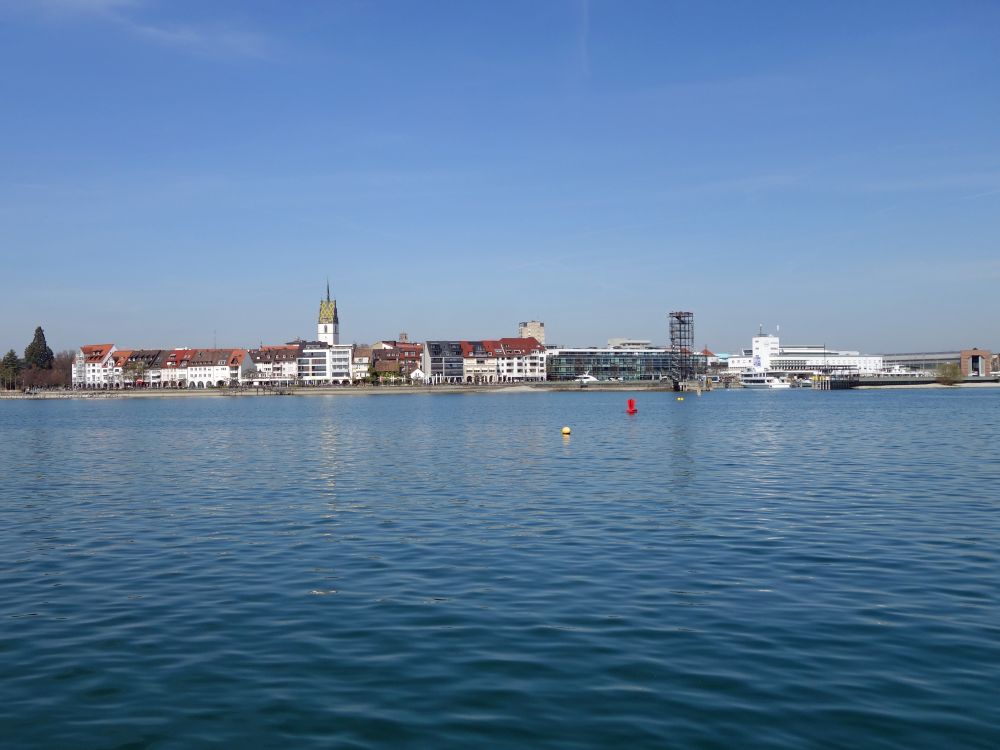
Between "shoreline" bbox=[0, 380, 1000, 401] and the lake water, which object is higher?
"shoreline" bbox=[0, 380, 1000, 401]

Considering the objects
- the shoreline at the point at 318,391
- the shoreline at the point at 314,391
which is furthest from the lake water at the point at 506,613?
the shoreline at the point at 318,391

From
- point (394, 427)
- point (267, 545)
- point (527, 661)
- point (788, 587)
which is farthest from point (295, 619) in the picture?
point (394, 427)

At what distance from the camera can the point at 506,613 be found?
42.7ft

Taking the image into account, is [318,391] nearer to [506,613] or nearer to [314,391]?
[314,391]

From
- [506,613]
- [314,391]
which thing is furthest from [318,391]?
[506,613]

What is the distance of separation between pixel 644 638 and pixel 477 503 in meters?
13.6

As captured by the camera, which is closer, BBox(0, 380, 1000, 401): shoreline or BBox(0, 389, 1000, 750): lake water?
BBox(0, 389, 1000, 750): lake water

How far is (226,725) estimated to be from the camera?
29.0ft

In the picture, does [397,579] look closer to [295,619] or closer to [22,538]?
[295,619]

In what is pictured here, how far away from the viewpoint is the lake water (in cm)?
887

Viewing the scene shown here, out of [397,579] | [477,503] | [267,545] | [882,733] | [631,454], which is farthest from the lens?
[631,454]

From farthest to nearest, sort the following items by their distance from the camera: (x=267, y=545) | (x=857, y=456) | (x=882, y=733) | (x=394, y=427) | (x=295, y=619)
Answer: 1. (x=394, y=427)
2. (x=857, y=456)
3. (x=267, y=545)
4. (x=295, y=619)
5. (x=882, y=733)

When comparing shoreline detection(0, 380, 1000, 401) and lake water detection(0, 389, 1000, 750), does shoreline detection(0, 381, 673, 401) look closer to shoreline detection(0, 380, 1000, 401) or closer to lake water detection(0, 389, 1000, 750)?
shoreline detection(0, 380, 1000, 401)

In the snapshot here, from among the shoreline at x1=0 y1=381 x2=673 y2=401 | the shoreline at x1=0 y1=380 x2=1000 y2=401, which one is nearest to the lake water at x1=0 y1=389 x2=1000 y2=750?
the shoreline at x1=0 y1=381 x2=673 y2=401
